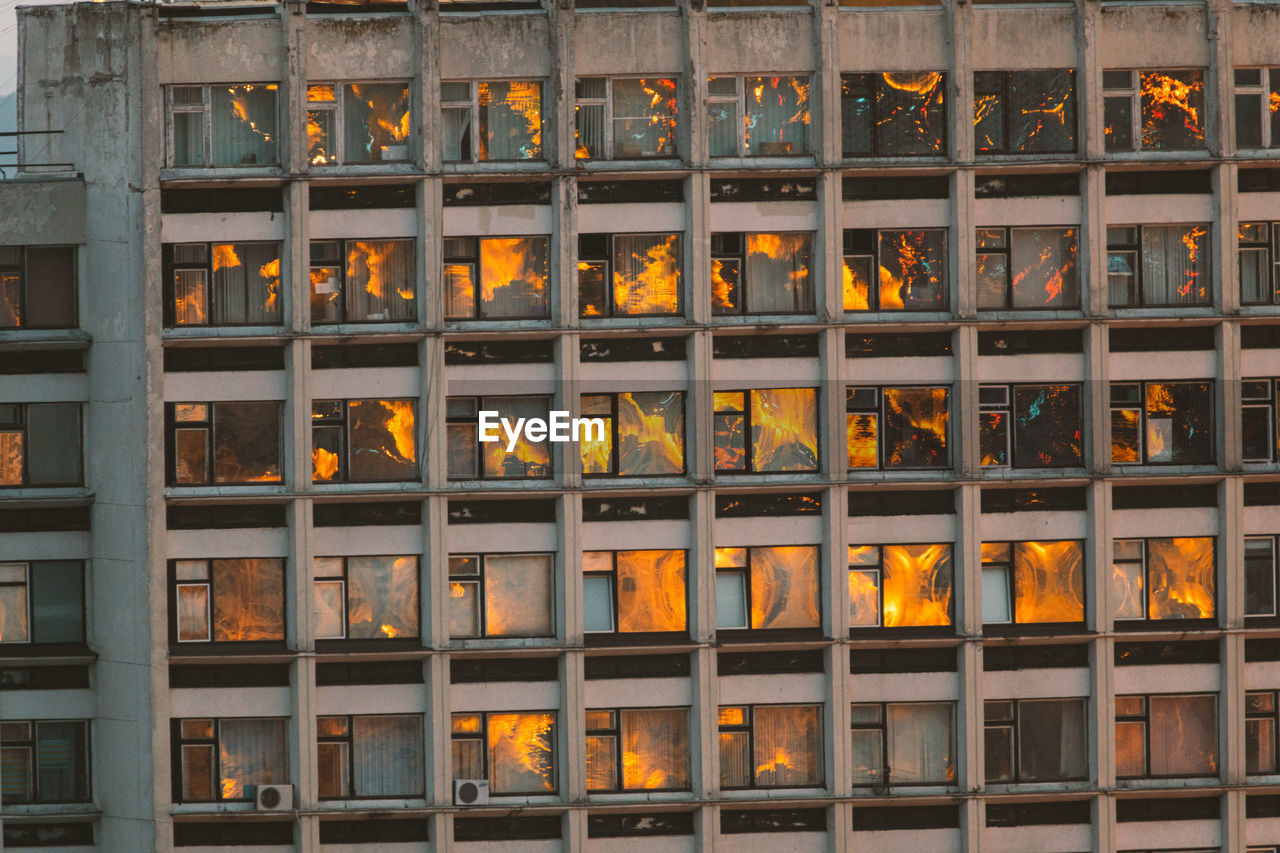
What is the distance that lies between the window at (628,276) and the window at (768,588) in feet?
14.9

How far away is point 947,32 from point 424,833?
54.9 ft

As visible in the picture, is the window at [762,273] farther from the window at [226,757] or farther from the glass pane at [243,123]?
the window at [226,757]

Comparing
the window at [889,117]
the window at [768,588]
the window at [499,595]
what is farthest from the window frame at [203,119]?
the window at [768,588]

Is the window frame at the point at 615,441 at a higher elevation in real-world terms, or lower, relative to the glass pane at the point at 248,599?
higher

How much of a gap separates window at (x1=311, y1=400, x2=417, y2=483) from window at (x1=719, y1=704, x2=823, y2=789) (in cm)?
719

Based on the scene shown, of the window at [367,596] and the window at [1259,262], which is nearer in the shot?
the window at [367,596]

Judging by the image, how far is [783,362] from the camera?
998 inches

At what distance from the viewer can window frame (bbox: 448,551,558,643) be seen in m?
25.3

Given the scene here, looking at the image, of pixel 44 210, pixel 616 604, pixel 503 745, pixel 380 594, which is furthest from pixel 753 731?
pixel 44 210

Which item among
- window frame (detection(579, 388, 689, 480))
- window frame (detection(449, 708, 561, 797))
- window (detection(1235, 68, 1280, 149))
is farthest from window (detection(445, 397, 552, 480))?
window (detection(1235, 68, 1280, 149))

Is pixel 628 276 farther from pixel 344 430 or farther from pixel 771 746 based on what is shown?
pixel 771 746

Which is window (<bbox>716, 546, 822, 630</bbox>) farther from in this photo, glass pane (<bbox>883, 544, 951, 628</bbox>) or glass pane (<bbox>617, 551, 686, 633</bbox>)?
glass pane (<bbox>883, 544, 951, 628</bbox>)

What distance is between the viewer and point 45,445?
2530 cm

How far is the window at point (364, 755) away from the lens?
25.2 meters
